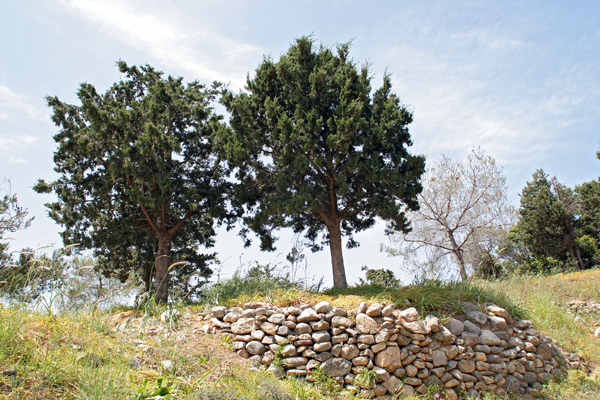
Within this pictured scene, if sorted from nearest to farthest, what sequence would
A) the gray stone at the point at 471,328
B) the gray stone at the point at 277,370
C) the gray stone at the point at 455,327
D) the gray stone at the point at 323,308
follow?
the gray stone at the point at 277,370 → the gray stone at the point at 323,308 → the gray stone at the point at 455,327 → the gray stone at the point at 471,328

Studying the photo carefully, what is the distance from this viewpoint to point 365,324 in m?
5.74

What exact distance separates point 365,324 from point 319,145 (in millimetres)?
5287

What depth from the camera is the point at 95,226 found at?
40.5ft

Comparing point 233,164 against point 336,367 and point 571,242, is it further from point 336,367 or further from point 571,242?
point 571,242

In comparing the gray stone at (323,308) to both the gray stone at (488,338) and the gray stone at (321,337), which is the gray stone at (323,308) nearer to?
the gray stone at (321,337)

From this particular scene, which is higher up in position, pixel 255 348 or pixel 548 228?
pixel 548 228

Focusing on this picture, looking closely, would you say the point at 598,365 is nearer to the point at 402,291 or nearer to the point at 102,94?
the point at 402,291

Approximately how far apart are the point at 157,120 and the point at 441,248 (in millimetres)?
12373

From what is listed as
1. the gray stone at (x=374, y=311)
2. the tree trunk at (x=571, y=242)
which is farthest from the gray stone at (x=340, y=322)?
the tree trunk at (x=571, y=242)

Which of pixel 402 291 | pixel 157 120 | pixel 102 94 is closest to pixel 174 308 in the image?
pixel 402 291

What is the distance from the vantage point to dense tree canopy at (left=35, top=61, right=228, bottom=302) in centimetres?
1019

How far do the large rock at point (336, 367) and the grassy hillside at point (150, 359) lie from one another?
0.16m

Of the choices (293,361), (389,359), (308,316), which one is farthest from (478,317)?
(293,361)

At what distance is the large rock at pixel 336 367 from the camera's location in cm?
538
